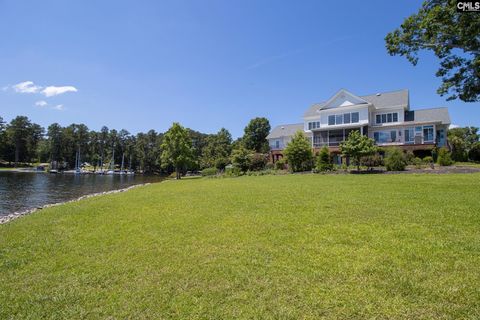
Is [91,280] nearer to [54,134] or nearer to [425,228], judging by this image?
[425,228]

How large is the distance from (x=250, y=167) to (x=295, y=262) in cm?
3291

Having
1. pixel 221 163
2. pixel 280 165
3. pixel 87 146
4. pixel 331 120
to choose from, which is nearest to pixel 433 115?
pixel 331 120

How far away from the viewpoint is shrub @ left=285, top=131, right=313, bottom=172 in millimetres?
30828

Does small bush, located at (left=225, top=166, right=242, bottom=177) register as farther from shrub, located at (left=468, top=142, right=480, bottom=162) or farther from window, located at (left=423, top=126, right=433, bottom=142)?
shrub, located at (left=468, top=142, right=480, bottom=162)

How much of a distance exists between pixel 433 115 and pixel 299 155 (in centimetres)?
1733

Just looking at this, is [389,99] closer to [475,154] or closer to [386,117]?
[386,117]

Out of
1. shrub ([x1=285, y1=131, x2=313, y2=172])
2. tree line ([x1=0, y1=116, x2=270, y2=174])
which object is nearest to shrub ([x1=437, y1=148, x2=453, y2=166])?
shrub ([x1=285, y1=131, x2=313, y2=172])

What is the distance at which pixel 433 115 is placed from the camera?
106ft

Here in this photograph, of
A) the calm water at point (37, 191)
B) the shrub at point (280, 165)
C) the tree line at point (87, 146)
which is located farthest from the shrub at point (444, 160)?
the tree line at point (87, 146)

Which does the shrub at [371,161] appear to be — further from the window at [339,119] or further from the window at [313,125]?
the window at [313,125]

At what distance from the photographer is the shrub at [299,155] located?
30828mm

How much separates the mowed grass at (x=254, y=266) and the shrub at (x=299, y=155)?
71.0 feet

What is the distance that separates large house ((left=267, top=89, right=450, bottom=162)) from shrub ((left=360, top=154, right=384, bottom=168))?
19.6ft

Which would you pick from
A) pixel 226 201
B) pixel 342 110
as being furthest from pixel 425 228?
pixel 342 110
